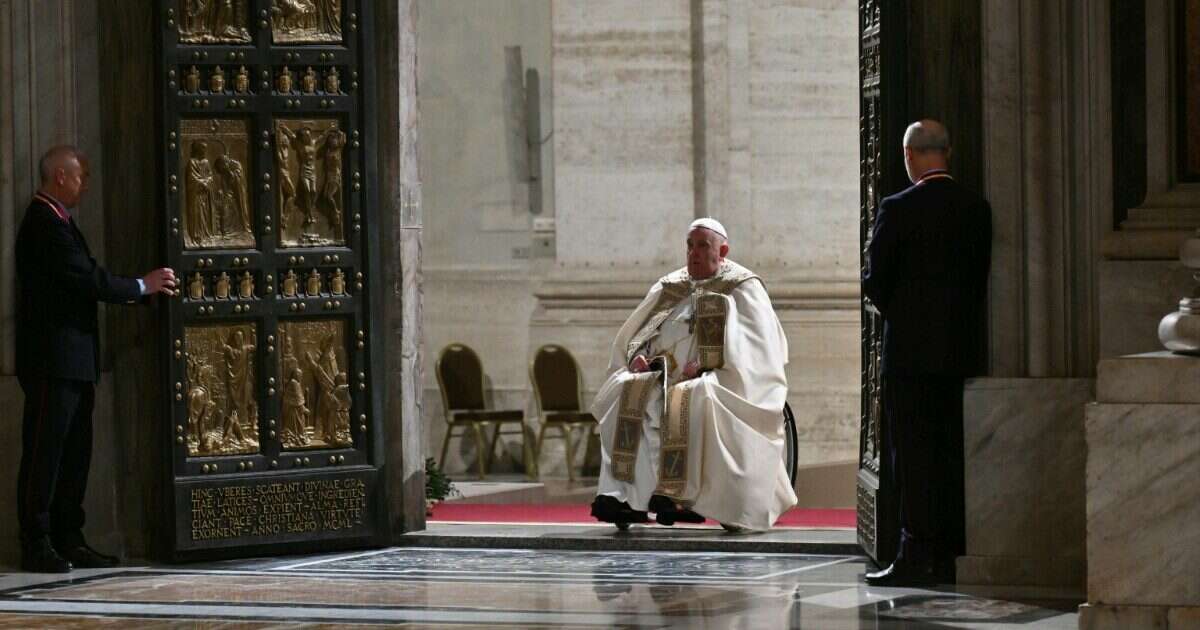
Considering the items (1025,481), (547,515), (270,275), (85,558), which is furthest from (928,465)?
(85,558)

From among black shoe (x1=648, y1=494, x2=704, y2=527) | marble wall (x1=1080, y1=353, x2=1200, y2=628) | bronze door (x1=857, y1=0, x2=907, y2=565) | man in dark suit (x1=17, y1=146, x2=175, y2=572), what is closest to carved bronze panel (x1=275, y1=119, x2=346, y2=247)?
man in dark suit (x1=17, y1=146, x2=175, y2=572)

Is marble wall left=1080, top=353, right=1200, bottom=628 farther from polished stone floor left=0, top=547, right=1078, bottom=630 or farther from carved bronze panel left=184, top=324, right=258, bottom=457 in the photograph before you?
carved bronze panel left=184, top=324, right=258, bottom=457

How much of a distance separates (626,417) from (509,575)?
1422mm

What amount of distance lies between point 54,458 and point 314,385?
1270 millimetres

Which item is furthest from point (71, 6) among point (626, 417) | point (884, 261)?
point (884, 261)

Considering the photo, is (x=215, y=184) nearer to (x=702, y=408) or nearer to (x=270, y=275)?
(x=270, y=275)

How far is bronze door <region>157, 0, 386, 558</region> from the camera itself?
9.35 metres

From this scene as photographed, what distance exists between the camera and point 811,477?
13.6 metres

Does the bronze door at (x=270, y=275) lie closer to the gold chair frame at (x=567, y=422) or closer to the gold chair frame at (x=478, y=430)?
the gold chair frame at (x=567, y=422)

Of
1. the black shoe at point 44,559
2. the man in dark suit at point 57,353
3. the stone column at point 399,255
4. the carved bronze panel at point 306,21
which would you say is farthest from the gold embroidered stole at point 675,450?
the black shoe at point 44,559

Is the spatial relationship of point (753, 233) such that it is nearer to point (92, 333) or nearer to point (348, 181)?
point (348, 181)

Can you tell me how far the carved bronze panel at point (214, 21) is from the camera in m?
9.35

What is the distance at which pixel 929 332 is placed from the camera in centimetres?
837

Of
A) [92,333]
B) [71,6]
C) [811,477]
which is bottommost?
[811,477]
